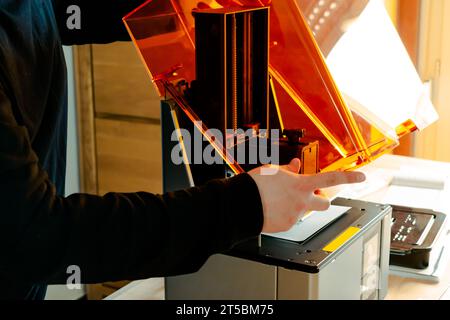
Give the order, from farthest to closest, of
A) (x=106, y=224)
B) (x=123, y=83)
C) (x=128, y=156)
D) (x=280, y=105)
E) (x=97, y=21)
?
(x=128, y=156) → (x=123, y=83) → (x=97, y=21) → (x=280, y=105) → (x=106, y=224)

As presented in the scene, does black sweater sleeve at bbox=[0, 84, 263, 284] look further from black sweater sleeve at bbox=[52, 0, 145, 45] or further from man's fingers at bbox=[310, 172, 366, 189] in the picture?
black sweater sleeve at bbox=[52, 0, 145, 45]

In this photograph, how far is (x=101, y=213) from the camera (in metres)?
0.80

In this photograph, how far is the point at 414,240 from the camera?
1380mm

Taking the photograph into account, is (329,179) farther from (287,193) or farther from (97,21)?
(97,21)

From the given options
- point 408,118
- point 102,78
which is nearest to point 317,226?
point 408,118

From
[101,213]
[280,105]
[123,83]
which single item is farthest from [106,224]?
[123,83]

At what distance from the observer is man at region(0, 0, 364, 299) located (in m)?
0.75

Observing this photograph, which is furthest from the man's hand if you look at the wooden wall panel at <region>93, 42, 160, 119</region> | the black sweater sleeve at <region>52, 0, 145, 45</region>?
the wooden wall panel at <region>93, 42, 160, 119</region>

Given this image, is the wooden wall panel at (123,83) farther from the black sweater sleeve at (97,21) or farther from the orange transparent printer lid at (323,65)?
the orange transparent printer lid at (323,65)

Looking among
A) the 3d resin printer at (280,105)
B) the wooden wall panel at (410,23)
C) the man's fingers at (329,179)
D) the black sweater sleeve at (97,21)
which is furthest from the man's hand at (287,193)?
the wooden wall panel at (410,23)

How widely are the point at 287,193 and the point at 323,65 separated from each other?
1.01 feet

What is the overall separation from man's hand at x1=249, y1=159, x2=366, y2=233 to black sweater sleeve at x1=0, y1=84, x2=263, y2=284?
0.01 meters

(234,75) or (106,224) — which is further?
(234,75)

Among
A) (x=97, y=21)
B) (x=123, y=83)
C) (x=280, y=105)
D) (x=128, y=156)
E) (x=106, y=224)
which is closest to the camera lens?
(x=106, y=224)
